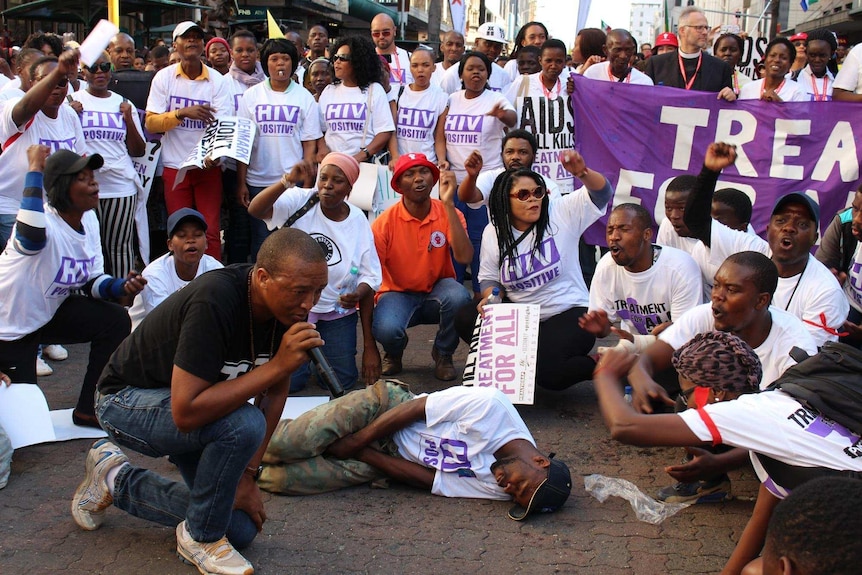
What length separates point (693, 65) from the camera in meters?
8.24

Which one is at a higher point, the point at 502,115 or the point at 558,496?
the point at 502,115

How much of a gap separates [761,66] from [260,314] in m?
8.45

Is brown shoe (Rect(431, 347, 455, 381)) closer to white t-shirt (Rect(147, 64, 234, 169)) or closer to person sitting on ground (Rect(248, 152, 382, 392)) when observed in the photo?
person sitting on ground (Rect(248, 152, 382, 392))

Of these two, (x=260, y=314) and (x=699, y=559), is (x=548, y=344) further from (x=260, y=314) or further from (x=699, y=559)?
(x=260, y=314)

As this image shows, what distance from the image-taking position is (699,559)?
3.77 metres

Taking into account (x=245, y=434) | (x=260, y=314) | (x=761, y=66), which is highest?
(x=761, y=66)

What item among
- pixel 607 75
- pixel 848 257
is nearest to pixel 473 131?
pixel 607 75

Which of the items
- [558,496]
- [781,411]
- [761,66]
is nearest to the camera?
[781,411]

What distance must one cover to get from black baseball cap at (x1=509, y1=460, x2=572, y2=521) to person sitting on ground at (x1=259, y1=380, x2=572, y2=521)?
1.3 inches

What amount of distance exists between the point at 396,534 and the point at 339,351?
6.97 ft

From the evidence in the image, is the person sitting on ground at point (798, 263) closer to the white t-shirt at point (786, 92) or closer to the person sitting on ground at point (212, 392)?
the person sitting on ground at point (212, 392)

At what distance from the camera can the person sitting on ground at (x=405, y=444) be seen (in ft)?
14.0

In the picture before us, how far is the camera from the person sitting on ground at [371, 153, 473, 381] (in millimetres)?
6141

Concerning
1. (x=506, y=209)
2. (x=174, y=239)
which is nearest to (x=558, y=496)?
(x=506, y=209)
